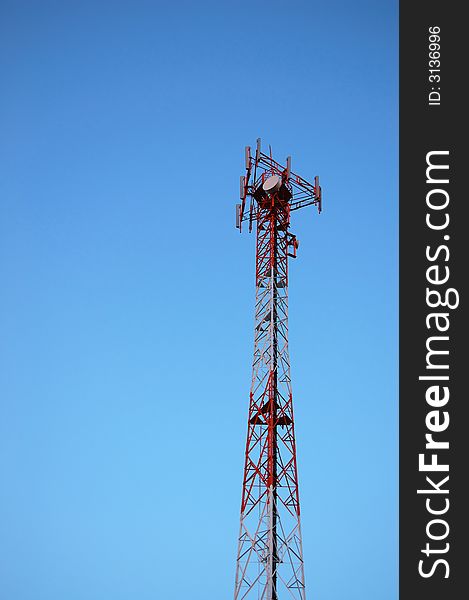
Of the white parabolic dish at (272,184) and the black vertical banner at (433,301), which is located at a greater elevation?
A: the white parabolic dish at (272,184)

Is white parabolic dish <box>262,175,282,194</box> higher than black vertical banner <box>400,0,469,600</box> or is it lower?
higher

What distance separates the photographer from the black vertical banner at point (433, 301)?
2250 cm

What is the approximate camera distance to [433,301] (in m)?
23.8

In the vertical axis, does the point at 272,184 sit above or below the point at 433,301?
above

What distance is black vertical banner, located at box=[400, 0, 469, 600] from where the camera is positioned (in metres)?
22.5

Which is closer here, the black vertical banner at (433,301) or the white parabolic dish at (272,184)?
the black vertical banner at (433,301)

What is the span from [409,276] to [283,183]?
16581 millimetres

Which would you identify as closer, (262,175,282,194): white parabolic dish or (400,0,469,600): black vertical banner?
(400,0,469,600): black vertical banner

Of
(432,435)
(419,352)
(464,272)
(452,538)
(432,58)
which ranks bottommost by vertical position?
(452,538)

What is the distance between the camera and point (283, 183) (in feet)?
131

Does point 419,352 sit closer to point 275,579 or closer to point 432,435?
point 432,435

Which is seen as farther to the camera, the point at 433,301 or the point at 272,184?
the point at 272,184

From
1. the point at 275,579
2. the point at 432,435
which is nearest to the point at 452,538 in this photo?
the point at 432,435

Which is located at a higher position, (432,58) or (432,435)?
(432,58)
